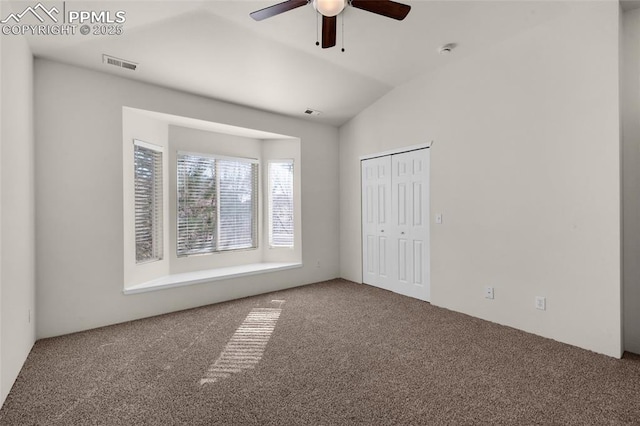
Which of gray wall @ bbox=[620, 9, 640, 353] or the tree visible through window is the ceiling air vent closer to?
the tree visible through window

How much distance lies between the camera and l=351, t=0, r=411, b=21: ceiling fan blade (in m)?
2.17

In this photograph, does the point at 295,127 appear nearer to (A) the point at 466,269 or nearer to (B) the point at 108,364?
(A) the point at 466,269

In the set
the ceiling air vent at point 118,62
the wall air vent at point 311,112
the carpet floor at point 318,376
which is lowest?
the carpet floor at point 318,376

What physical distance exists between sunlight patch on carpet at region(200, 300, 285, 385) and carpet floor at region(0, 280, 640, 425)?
1cm

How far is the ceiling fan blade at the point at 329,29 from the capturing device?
7.66ft

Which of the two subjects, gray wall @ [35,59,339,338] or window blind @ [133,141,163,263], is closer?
gray wall @ [35,59,339,338]

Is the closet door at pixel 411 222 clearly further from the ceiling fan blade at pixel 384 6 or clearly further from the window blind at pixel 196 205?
the window blind at pixel 196 205

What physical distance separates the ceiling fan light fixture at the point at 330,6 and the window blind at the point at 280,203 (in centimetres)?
311

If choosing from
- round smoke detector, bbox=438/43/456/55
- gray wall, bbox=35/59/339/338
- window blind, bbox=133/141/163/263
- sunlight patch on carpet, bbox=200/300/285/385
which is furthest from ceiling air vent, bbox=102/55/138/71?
round smoke detector, bbox=438/43/456/55

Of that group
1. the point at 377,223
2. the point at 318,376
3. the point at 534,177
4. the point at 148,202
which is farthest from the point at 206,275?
the point at 534,177

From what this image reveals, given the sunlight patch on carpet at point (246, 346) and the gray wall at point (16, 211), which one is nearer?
the gray wall at point (16, 211)

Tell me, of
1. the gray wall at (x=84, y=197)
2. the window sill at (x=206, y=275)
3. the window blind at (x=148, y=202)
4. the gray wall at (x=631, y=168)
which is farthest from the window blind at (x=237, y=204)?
the gray wall at (x=631, y=168)

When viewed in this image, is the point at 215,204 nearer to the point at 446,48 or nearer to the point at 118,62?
the point at 118,62

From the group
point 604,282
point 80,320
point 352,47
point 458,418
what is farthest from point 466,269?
point 80,320
